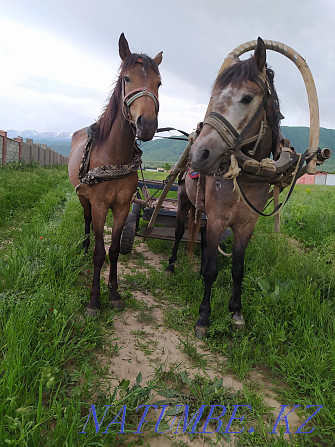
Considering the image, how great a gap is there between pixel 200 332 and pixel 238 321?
40 centimetres

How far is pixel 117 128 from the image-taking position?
287cm

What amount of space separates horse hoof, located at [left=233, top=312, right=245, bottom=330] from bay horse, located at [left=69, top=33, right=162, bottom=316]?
1.18 m

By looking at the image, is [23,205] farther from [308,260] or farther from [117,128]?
[308,260]

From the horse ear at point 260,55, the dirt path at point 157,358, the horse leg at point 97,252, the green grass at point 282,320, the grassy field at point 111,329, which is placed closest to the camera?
the grassy field at point 111,329

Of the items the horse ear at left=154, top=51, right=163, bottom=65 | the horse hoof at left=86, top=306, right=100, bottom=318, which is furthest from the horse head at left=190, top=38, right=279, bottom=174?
the horse hoof at left=86, top=306, right=100, bottom=318

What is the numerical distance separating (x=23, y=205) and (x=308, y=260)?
6286 millimetres

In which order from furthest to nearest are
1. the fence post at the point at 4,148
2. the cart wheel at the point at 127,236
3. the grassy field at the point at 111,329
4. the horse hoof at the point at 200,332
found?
the fence post at the point at 4,148
the cart wheel at the point at 127,236
the horse hoof at the point at 200,332
the grassy field at the point at 111,329

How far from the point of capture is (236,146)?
2.17m

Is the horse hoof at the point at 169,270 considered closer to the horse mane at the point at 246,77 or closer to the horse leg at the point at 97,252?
the horse leg at the point at 97,252

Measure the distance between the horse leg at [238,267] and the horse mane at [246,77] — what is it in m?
1.00

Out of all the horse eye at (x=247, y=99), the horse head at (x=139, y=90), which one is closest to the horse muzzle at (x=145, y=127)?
the horse head at (x=139, y=90)

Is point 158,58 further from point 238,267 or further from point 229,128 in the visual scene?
point 238,267

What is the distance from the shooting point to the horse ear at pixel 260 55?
2.16 metres

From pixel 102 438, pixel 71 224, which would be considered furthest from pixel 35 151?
pixel 102 438
